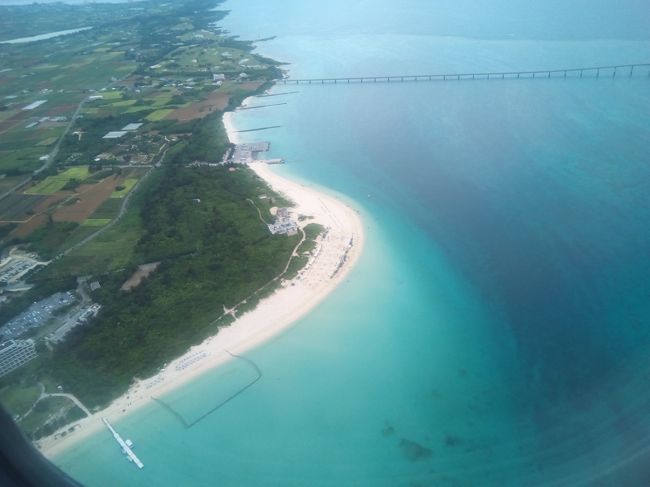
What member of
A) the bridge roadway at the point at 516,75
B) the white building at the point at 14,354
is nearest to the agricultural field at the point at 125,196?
the white building at the point at 14,354

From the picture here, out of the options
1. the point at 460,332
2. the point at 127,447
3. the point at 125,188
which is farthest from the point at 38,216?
the point at 460,332

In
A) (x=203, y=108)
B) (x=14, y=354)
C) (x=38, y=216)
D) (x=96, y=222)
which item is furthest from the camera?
(x=203, y=108)

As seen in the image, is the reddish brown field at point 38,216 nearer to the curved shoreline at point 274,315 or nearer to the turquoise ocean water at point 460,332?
the curved shoreline at point 274,315

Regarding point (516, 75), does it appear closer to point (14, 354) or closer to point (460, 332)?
point (460, 332)

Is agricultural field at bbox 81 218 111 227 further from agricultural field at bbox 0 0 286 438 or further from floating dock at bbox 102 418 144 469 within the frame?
floating dock at bbox 102 418 144 469

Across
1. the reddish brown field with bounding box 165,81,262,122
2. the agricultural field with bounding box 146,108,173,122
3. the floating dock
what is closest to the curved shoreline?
the floating dock

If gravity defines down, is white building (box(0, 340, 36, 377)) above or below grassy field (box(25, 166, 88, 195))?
below
